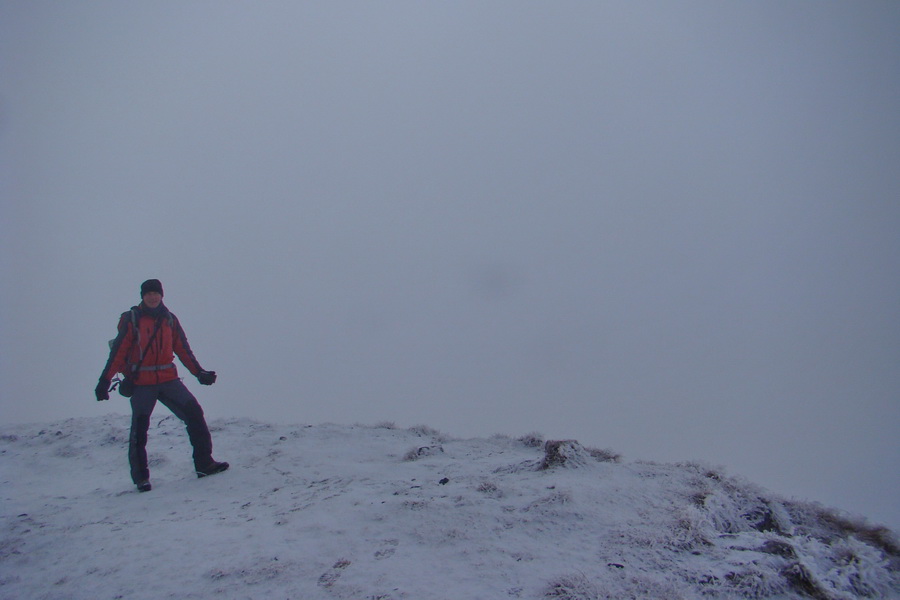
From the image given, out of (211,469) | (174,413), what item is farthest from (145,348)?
(211,469)

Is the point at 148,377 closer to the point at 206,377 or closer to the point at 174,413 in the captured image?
the point at 174,413

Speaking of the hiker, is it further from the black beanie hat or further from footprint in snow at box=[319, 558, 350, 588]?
footprint in snow at box=[319, 558, 350, 588]

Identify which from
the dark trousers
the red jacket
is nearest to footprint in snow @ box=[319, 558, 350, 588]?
the dark trousers

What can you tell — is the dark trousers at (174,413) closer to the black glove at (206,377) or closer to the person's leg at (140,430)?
the person's leg at (140,430)

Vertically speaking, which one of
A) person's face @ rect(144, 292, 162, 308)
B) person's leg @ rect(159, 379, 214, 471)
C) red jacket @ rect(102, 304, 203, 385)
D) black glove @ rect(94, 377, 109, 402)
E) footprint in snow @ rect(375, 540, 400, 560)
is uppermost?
person's face @ rect(144, 292, 162, 308)

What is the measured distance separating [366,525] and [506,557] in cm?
151

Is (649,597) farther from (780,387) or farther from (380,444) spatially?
(780,387)

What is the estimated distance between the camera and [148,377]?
323 inches

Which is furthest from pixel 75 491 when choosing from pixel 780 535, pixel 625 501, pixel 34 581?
pixel 780 535

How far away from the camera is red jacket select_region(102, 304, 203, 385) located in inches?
315

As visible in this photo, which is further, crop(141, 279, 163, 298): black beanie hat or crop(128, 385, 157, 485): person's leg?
crop(141, 279, 163, 298): black beanie hat

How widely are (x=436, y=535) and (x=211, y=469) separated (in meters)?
4.25

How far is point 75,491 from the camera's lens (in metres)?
7.92

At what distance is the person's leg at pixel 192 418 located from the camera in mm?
8266
